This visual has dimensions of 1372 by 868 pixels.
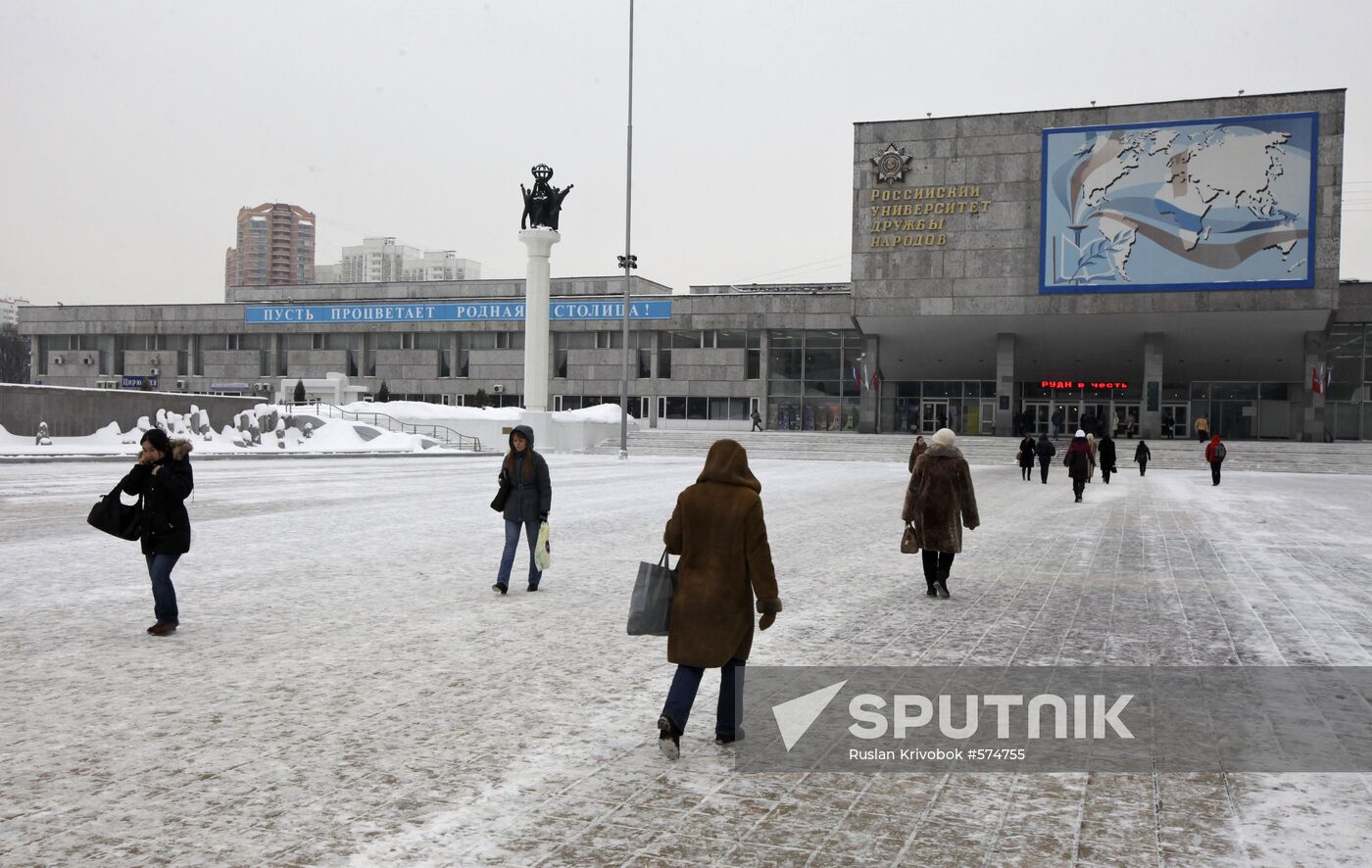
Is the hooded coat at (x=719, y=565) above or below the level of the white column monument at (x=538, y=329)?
below

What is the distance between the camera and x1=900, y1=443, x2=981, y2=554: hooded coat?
32.8ft

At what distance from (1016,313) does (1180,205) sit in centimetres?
879

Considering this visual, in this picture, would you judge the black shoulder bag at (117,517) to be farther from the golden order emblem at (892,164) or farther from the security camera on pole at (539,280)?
the golden order emblem at (892,164)

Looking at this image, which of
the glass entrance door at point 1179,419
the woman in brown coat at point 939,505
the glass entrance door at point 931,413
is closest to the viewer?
the woman in brown coat at point 939,505

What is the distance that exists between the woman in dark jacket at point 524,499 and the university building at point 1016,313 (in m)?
45.9

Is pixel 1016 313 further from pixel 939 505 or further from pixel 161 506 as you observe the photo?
pixel 161 506

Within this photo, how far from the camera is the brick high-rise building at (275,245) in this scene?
15938cm

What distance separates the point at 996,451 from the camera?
44.6 m

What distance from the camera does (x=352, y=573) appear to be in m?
10.5

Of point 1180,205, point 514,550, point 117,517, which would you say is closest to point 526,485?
point 514,550

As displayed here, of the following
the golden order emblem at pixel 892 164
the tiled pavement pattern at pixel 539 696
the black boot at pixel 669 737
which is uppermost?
the golden order emblem at pixel 892 164

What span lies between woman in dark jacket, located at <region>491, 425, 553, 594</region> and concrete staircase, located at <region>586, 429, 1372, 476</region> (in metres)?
31.2

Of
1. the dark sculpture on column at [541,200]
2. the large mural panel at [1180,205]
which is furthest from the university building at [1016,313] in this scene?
the dark sculpture on column at [541,200]

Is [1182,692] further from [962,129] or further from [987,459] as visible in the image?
[962,129]
